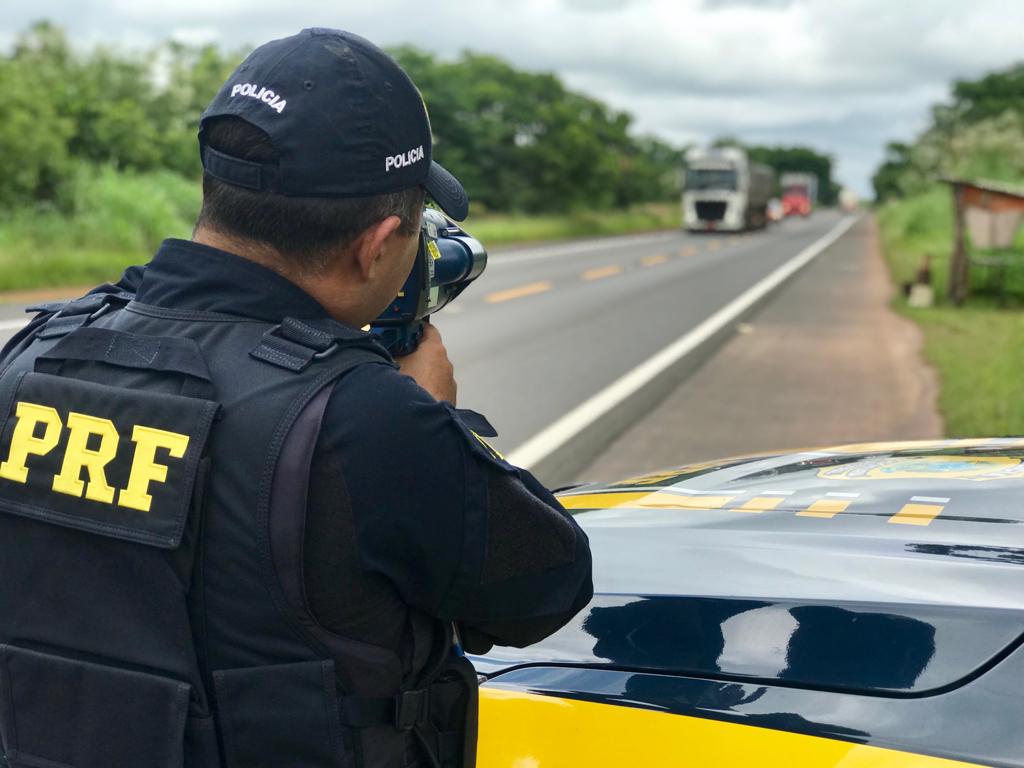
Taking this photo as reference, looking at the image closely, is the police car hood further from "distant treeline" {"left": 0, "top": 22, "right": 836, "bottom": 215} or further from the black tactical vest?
"distant treeline" {"left": 0, "top": 22, "right": 836, "bottom": 215}

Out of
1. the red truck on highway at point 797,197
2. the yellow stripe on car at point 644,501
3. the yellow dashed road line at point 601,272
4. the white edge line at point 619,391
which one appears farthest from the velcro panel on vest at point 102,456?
the red truck on highway at point 797,197

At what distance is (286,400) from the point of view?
1.33 m

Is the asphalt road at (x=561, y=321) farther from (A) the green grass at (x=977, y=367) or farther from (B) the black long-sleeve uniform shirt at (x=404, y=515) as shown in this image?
(B) the black long-sleeve uniform shirt at (x=404, y=515)

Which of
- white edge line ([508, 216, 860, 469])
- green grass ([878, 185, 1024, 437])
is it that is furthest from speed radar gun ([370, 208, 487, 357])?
green grass ([878, 185, 1024, 437])

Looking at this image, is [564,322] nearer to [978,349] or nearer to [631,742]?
[978,349]

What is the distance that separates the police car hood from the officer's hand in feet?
1.39

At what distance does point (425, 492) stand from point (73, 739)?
56cm

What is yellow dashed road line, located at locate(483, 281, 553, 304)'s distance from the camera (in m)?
16.8

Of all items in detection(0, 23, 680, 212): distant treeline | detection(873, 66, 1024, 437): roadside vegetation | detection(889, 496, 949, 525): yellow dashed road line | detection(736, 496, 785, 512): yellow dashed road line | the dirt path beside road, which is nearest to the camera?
detection(889, 496, 949, 525): yellow dashed road line

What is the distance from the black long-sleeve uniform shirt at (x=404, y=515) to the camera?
1338 millimetres

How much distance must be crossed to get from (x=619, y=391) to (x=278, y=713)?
792 cm

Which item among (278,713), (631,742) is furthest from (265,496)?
(631,742)

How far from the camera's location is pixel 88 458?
1.39m

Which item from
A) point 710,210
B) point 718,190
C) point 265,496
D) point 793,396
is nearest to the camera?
point 265,496
